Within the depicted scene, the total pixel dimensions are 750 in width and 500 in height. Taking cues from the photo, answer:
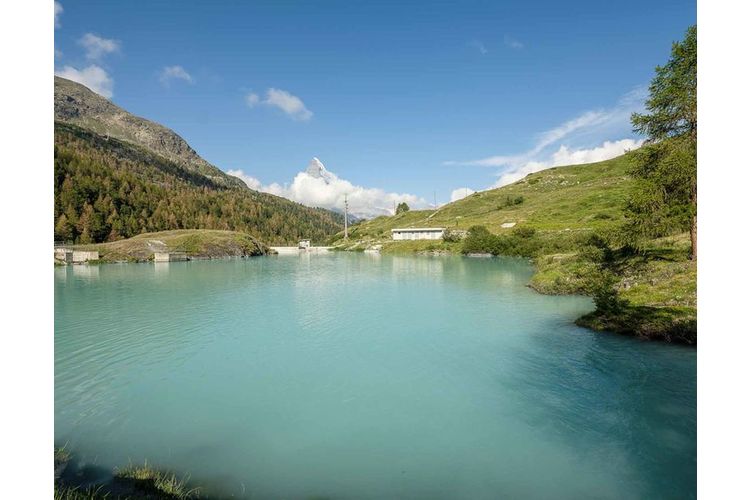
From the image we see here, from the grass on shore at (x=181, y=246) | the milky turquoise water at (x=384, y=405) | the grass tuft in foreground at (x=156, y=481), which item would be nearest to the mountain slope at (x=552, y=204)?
the milky turquoise water at (x=384, y=405)

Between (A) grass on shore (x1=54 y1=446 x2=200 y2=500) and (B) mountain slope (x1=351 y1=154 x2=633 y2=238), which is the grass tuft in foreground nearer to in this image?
(A) grass on shore (x1=54 y1=446 x2=200 y2=500)

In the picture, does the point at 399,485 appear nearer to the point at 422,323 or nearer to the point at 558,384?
the point at 558,384

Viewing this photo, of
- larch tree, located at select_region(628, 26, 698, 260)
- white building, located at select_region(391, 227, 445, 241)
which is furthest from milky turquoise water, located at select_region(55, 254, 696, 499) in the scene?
white building, located at select_region(391, 227, 445, 241)

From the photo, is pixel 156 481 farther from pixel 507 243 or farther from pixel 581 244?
pixel 507 243

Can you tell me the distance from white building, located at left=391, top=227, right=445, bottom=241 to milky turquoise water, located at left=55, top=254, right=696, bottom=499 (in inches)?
4013

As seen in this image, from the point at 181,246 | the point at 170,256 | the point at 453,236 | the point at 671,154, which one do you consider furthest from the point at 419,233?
the point at 671,154

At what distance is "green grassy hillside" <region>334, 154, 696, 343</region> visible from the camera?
19.2m

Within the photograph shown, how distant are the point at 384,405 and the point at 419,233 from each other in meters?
119

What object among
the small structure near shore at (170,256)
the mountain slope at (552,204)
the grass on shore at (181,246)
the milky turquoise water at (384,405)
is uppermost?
the mountain slope at (552,204)

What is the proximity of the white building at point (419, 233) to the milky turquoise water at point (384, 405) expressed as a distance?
102 metres

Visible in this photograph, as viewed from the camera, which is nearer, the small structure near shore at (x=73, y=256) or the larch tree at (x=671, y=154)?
the larch tree at (x=671, y=154)

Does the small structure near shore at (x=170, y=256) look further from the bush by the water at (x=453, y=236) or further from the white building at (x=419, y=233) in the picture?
the bush by the water at (x=453, y=236)

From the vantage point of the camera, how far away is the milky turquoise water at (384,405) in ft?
30.3
